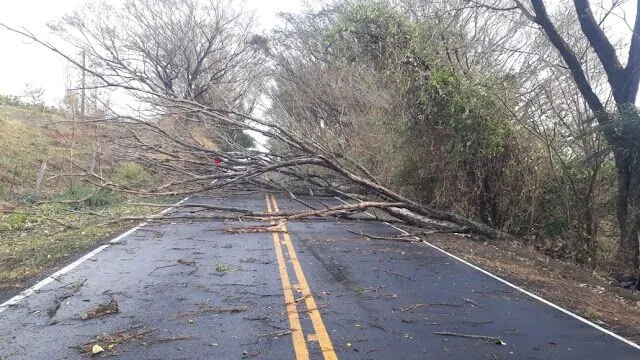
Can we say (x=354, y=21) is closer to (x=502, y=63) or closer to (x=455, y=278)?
(x=502, y=63)

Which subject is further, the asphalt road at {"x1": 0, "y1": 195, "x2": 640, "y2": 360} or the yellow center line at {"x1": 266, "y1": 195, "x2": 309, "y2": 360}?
the asphalt road at {"x1": 0, "y1": 195, "x2": 640, "y2": 360}

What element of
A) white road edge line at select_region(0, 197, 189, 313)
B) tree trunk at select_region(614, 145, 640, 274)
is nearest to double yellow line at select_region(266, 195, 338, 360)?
white road edge line at select_region(0, 197, 189, 313)

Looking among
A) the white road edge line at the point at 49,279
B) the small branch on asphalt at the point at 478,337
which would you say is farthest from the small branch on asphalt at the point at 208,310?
the small branch on asphalt at the point at 478,337

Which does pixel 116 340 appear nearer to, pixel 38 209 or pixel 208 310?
pixel 208 310

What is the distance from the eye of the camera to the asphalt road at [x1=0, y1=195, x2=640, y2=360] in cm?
554

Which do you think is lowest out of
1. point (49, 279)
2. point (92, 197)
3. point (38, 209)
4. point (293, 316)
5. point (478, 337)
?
point (478, 337)

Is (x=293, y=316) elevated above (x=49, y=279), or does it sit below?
below

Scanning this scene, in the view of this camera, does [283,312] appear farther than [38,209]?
No

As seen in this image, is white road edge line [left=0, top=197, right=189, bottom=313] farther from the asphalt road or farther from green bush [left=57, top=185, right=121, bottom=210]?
green bush [left=57, top=185, right=121, bottom=210]

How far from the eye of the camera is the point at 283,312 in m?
6.70

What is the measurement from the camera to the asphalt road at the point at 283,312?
5543mm

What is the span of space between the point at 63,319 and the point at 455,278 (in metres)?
5.53

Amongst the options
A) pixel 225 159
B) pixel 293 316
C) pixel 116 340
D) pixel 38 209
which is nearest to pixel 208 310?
pixel 293 316

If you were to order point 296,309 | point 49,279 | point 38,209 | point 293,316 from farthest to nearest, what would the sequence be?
point 38,209 → point 49,279 → point 296,309 → point 293,316
